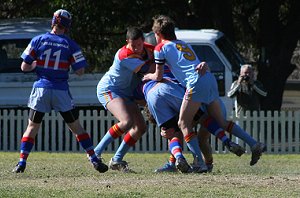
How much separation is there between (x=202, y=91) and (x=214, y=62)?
9.36 metres

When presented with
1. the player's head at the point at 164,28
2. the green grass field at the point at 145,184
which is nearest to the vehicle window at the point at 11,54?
the green grass field at the point at 145,184

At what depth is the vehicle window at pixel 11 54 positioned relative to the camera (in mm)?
21094

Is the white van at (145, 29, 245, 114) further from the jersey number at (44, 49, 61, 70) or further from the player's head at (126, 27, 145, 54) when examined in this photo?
the jersey number at (44, 49, 61, 70)

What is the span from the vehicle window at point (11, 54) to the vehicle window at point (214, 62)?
3765mm

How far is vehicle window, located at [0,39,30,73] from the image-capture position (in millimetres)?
21094

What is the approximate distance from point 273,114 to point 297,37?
18.8 ft

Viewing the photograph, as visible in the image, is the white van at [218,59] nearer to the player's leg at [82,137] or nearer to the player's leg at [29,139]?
the player's leg at [82,137]

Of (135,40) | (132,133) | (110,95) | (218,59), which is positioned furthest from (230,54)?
(135,40)

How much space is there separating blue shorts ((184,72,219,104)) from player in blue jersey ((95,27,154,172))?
0.79 m

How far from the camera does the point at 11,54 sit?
70.0 ft

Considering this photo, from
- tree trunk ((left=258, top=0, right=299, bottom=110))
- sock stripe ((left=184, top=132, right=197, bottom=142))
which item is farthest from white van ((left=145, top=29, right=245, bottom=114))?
sock stripe ((left=184, top=132, right=197, bottom=142))

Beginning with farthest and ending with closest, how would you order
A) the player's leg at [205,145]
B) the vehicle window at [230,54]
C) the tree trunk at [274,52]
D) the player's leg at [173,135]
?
the tree trunk at [274,52], the vehicle window at [230,54], the player's leg at [205,145], the player's leg at [173,135]

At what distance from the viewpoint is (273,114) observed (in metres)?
21.0

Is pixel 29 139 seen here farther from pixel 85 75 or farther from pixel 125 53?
pixel 85 75
